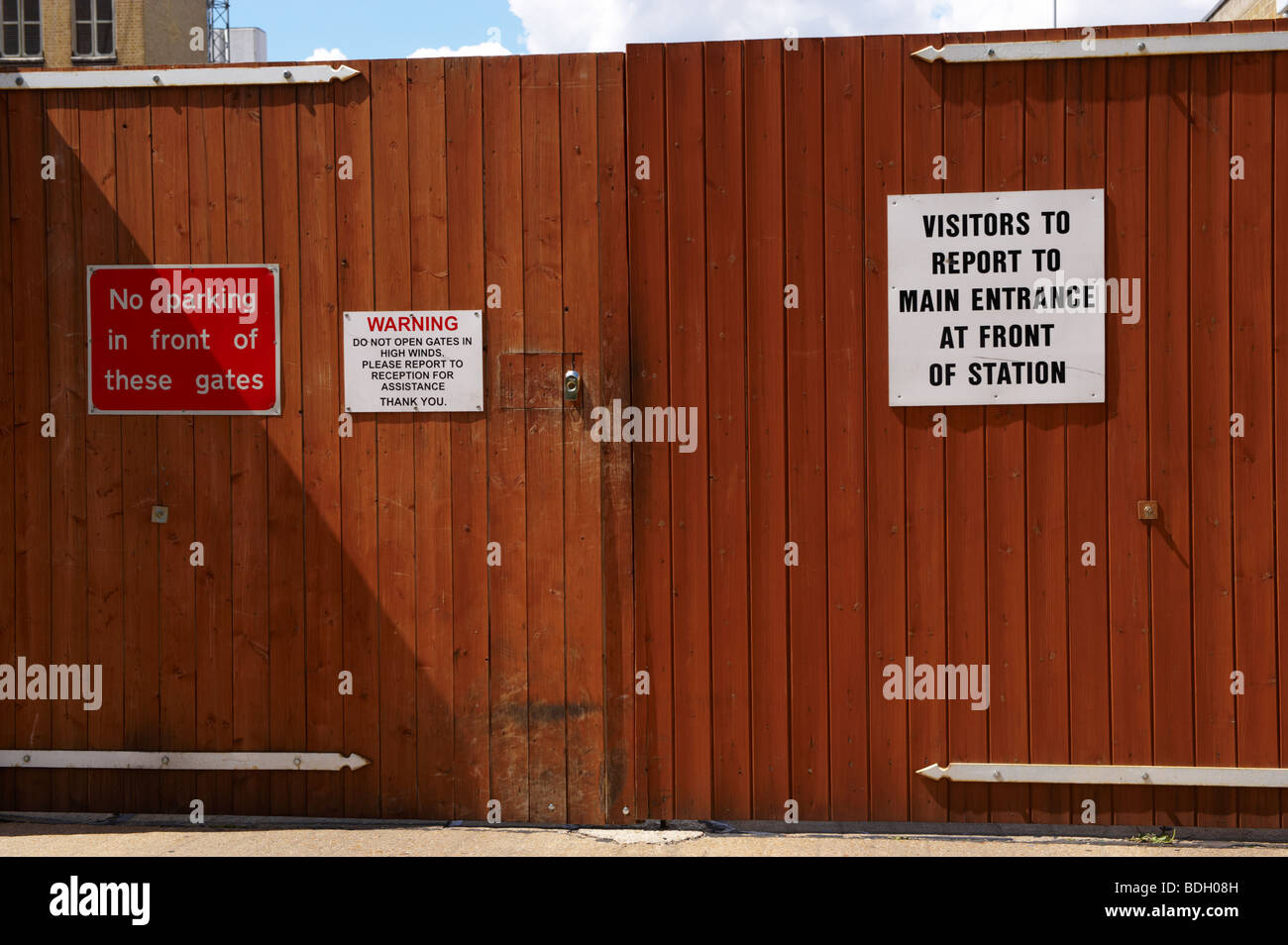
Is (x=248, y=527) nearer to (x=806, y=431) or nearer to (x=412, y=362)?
(x=412, y=362)

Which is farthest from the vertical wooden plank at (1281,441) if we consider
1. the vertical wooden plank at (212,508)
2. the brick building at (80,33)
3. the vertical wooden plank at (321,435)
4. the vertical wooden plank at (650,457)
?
the brick building at (80,33)

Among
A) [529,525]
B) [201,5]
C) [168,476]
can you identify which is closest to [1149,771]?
[529,525]

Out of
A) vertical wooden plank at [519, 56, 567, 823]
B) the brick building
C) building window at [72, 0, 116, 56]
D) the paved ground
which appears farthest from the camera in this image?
building window at [72, 0, 116, 56]

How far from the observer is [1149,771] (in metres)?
4.60

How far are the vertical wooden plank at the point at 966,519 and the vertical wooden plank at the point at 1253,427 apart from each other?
3.62 ft

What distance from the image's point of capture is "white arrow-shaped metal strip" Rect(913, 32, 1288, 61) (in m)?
4.54

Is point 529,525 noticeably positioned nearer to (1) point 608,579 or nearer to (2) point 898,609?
(1) point 608,579

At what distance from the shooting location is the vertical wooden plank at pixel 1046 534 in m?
4.64

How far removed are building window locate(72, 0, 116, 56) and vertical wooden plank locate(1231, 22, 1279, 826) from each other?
30767 millimetres

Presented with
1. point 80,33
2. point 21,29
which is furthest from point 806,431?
point 21,29

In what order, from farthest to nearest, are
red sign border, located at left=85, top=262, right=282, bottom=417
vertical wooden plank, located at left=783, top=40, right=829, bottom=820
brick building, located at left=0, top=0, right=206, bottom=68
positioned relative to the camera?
brick building, located at left=0, top=0, right=206, bottom=68 → red sign border, located at left=85, top=262, right=282, bottom=417 → vertical wooden plank, located at left=783, top=40, right=829, bottom=820

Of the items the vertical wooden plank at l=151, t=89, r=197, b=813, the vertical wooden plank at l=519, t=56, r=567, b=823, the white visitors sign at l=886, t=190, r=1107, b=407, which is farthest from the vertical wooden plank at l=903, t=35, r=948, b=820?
the vertical wooden plank at l=151, t=89, r=197, b=813

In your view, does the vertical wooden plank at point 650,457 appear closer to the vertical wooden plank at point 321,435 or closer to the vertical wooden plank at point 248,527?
the vertical wooden plank at point 321,435
